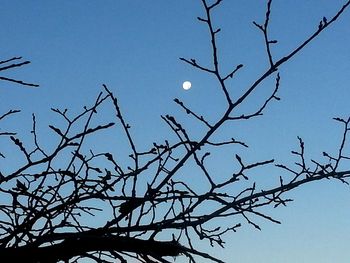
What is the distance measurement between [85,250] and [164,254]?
0.38 m

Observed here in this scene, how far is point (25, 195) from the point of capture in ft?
10.6

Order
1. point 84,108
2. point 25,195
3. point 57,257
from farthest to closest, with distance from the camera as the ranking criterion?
point 84,108 < point 25,195 < point 57,257

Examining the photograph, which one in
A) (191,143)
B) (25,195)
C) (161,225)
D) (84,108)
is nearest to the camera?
(161,225)

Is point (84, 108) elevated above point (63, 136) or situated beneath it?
elevated above

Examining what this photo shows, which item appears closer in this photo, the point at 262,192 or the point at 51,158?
the point at 262,192

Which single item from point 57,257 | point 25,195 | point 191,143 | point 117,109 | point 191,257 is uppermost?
point 117,109

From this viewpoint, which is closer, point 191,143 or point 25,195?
point 191,143

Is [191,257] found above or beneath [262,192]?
beneath

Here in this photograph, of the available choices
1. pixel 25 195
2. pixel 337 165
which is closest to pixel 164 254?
pixel 25 195

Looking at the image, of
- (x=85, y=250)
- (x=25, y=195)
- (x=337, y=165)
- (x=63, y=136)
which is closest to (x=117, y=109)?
(x=63, y=136)

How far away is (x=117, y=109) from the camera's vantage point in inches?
128

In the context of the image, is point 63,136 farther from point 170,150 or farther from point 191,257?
point 191,257

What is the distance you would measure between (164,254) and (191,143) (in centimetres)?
72

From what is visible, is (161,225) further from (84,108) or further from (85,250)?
(84,108)
